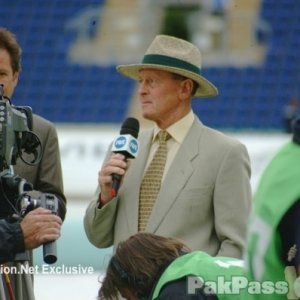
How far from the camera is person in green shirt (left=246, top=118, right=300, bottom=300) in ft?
5.79

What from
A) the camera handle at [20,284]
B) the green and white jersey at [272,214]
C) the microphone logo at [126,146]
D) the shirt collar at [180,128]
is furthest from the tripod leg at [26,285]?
the green and white jersey at [272,214]

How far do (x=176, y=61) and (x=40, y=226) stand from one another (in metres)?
0.81

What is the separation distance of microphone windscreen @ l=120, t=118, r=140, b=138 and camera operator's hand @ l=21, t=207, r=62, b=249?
48 centimetres

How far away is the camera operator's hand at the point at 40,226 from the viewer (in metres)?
2.90

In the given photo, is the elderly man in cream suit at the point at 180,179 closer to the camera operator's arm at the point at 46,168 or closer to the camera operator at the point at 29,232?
the camera operator's arm at the point at 46,168

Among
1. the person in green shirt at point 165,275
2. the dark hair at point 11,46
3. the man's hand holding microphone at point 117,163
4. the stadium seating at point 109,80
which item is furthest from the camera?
the stadium seating at point 109,80

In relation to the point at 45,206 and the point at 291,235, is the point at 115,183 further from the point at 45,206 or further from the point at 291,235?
the point at 291,235

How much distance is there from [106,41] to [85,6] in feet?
3.30

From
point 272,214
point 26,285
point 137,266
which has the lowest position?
point 26,285

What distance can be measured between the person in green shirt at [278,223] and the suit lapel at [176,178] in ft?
4.70

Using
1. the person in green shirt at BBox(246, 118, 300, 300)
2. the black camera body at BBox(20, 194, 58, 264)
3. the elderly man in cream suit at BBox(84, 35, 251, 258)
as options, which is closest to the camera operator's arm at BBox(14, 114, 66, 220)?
the elderly man in cream suit at BBox(84, 35, 251, 258)

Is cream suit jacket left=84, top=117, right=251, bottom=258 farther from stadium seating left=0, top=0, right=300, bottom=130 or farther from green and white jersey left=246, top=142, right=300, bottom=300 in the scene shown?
stadium seating left=0, top=0, right=300, bottom=130

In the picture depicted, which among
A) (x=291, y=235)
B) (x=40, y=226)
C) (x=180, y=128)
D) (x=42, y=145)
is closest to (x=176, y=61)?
(x=180, y=128)

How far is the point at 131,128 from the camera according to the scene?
3.32 m
